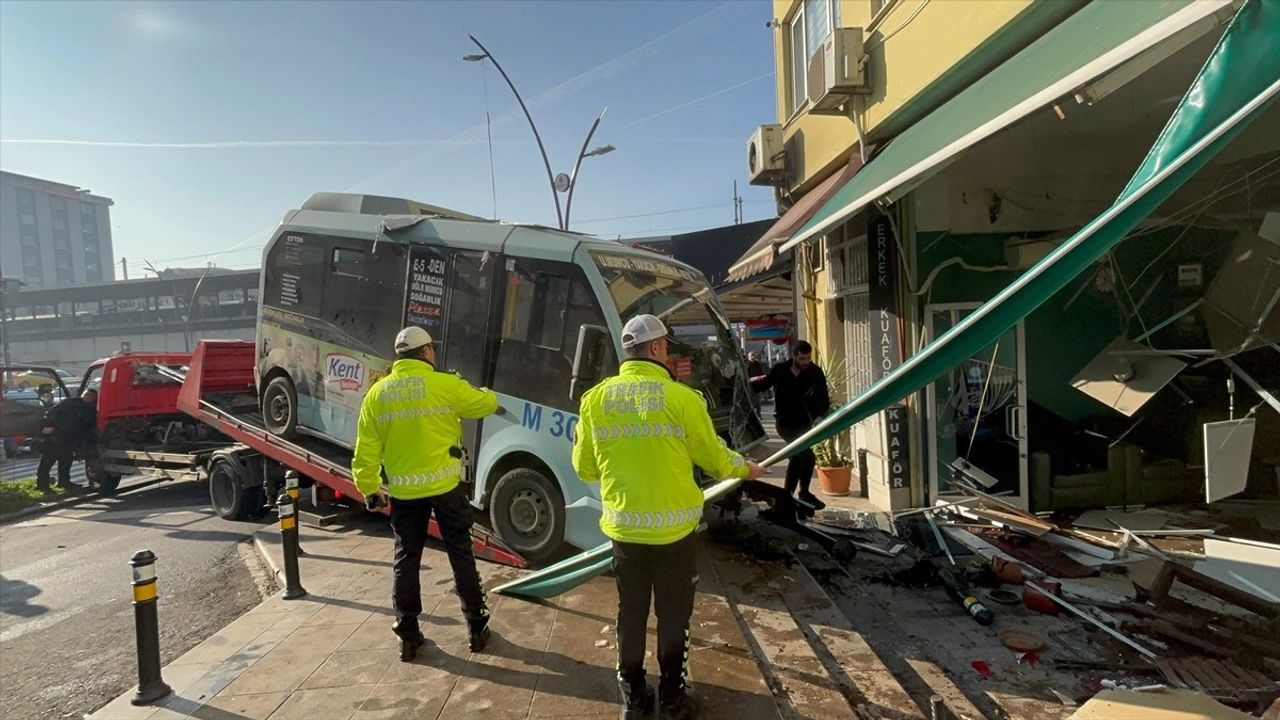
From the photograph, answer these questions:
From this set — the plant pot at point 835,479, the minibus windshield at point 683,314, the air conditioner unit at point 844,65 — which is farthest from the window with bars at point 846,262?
the minibus windshield at point 683,314

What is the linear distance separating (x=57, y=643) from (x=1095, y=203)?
10727 millimetres

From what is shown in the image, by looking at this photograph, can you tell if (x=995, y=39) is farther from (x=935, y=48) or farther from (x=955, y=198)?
(x=955, y=198)

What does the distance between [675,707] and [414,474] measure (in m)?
2.00

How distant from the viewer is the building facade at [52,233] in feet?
238

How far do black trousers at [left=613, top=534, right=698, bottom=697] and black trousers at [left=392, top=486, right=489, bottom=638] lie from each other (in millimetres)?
1208

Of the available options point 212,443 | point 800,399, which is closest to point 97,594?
point 212,443

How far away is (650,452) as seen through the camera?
3.04 m

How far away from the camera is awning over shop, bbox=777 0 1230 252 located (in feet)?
10.7

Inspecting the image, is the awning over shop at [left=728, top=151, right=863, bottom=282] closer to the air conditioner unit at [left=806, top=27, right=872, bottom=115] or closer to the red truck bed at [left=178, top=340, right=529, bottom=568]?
the air conditioner unit at [left=806, top=27, right=872, bottom=115]

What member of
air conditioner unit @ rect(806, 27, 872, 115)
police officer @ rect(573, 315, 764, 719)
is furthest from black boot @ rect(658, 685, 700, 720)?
air conditioner unit @ rect(806, 27, 872, 115)

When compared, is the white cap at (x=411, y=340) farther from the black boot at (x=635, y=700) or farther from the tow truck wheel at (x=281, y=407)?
the tow truck wheel at (x=281, y=407)

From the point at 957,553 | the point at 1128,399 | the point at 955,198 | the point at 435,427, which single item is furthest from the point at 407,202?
the point at 1128,399

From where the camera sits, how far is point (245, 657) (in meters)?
4.01

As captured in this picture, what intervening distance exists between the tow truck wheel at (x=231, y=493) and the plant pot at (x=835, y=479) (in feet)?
24.3
